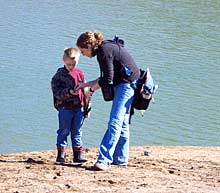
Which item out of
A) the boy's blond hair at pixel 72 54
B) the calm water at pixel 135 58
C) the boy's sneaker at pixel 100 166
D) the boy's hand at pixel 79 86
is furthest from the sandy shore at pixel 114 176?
the calm water at pixel 135 58

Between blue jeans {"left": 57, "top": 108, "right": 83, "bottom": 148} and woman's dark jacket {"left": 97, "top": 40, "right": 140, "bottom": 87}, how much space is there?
0.60 metres

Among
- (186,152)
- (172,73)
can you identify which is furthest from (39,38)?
(186,152)

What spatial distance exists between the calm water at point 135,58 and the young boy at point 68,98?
2.91m

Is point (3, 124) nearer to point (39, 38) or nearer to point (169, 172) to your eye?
point (169, 172)

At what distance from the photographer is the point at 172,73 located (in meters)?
14.7

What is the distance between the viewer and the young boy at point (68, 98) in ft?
22.3

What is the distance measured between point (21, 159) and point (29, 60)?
7.90 m

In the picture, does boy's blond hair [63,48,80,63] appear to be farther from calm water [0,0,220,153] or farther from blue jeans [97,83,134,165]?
calm water [0,0,220,153]

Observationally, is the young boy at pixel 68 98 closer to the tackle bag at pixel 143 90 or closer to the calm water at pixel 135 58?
the tackle bag at pixel 143 90

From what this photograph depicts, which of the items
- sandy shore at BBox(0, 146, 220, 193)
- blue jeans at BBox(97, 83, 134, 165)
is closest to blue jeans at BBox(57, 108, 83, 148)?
sandy shore at BBox(0, 146, 220, 193)

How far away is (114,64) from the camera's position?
257 inches

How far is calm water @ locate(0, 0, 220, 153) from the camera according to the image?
35.5 feet

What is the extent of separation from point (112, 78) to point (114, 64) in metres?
0.16

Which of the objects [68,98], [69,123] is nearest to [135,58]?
[69,123]
